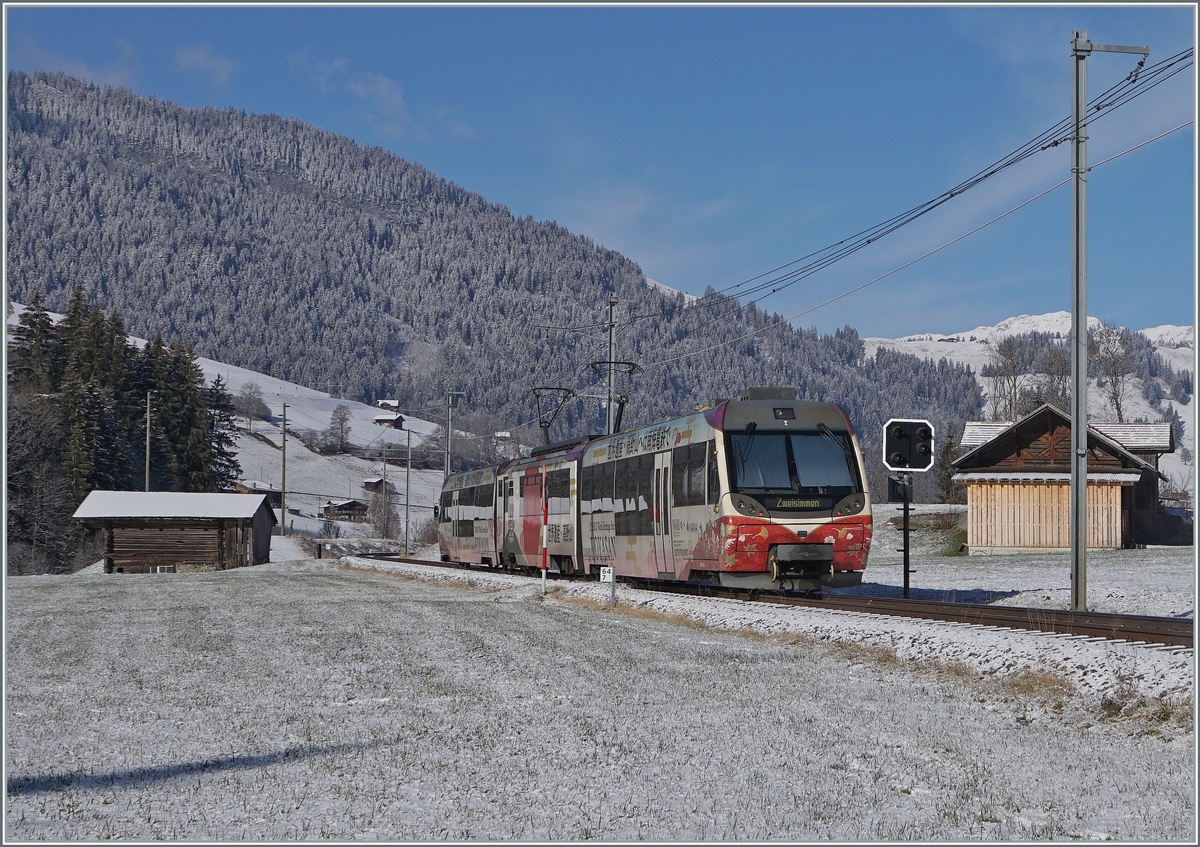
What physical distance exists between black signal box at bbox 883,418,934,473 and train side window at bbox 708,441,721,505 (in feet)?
9.64

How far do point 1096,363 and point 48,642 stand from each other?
224ft

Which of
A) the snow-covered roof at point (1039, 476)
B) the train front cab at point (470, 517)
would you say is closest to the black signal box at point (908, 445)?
the train front cab at point (470, 517)

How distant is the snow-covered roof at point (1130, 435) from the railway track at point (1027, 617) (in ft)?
112

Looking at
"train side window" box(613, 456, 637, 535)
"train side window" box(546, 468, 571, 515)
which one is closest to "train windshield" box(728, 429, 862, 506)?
"train side window" box(613, 456, 637, 535)

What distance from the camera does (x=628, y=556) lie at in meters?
24.9

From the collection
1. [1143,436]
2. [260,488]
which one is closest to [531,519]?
[1143,436]

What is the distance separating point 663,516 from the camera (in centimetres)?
2266

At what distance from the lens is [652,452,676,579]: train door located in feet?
73.4

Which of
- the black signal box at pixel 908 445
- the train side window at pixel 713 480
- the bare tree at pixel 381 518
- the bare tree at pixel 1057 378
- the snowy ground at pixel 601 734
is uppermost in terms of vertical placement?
the bare tree at pixel 1057 378

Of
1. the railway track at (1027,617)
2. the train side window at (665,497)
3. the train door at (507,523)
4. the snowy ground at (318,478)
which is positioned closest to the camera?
the railway track at (1027,617)

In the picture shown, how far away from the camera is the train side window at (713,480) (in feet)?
65.6

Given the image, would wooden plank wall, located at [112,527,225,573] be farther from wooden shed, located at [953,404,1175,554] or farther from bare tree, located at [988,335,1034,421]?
bare tree, located at [988,335,1034,421]

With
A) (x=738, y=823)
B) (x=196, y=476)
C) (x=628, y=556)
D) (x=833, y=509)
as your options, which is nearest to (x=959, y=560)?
(x=628, y=556)

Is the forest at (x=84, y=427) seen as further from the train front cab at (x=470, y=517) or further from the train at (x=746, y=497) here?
the train at (x=746, y=497)
